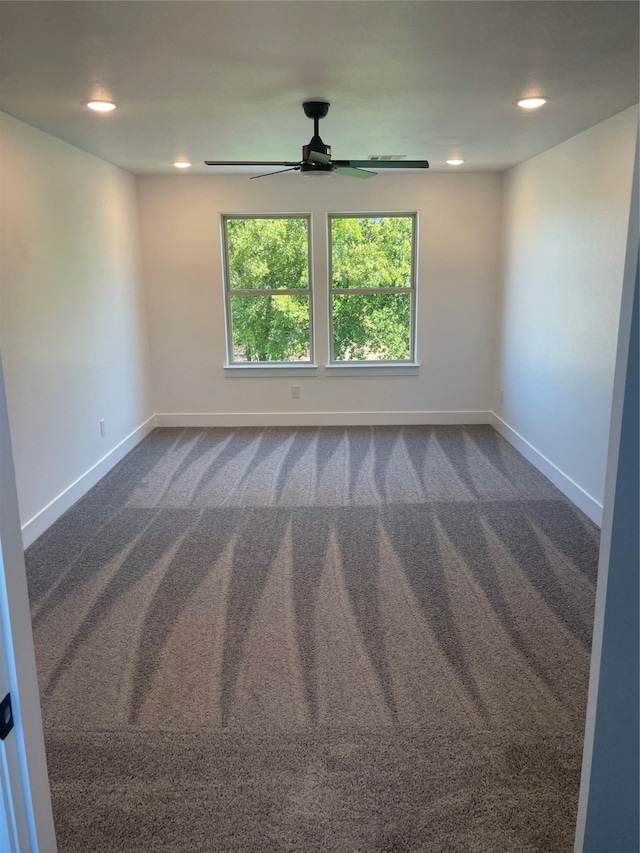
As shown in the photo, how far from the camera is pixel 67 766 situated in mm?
2086

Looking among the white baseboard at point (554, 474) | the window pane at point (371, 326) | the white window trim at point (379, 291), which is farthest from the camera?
the window pane at point (371, 326)

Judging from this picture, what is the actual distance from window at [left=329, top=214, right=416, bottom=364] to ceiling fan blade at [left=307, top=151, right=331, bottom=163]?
2.72 meters

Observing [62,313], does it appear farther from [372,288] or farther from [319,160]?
[372,288]

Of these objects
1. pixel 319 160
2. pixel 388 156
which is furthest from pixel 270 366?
pixel 319 160

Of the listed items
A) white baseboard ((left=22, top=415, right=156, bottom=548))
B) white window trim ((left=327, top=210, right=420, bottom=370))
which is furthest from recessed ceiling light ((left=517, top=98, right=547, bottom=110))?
white baseboard ((left=22, top=415, right=156, bottom=548))

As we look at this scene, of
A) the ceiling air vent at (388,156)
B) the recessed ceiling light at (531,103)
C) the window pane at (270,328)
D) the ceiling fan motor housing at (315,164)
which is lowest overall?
the window pane at (270,328)

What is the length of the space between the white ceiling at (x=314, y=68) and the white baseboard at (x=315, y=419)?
2.85 m

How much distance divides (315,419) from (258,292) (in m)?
1.42

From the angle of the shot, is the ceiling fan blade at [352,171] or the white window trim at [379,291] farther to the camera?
the white window trim at [379,291]

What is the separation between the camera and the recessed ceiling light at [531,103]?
10.6 feet

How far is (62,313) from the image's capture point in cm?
426

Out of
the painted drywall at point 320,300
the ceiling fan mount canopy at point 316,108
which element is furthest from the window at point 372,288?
the ceiling fan mount canopy at point 316,108

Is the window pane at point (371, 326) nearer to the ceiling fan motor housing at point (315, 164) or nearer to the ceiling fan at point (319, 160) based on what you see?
the ceiling fan at point (319, 160)

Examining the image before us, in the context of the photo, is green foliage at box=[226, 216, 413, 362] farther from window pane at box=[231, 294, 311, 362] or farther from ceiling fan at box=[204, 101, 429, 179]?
ceiling fan at box=[204, 101, 429, 179]
